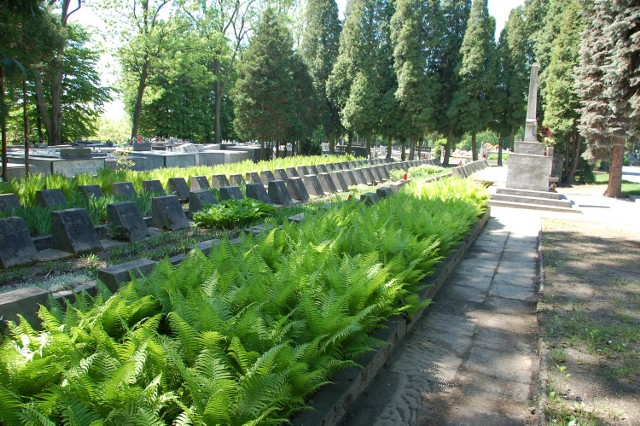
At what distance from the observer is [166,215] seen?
816 cm

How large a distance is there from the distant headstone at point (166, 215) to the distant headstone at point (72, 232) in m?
1.58

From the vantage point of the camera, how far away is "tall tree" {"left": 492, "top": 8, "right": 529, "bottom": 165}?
3628 centimetres

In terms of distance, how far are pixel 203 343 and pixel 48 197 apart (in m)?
7.01

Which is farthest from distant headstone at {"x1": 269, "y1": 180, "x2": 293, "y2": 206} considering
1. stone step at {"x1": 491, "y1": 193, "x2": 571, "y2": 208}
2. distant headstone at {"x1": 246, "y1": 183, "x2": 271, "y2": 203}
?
stone step at {"x1": 491, "y1": 193, "x2": 571, "y2": 208}

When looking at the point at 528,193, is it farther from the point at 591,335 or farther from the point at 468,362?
the point at 468,362

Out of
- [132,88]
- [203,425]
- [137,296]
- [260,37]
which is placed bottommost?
[203,425]

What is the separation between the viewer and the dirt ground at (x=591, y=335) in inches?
125

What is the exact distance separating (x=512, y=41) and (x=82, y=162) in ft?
112

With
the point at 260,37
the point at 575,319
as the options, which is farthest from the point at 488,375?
the point at 260,37

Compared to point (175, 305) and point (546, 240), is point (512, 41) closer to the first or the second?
point (546, 240)

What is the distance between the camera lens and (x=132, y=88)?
35.9 m

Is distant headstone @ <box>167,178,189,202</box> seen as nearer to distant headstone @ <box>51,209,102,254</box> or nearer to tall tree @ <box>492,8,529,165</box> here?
distant headstone @ <box>51,209,102,254</box>

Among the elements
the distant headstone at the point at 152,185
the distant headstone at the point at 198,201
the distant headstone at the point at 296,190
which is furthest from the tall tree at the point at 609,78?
the distant headstone at the point at 152,185

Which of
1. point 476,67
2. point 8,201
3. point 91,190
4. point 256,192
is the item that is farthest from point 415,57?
point 8,201
